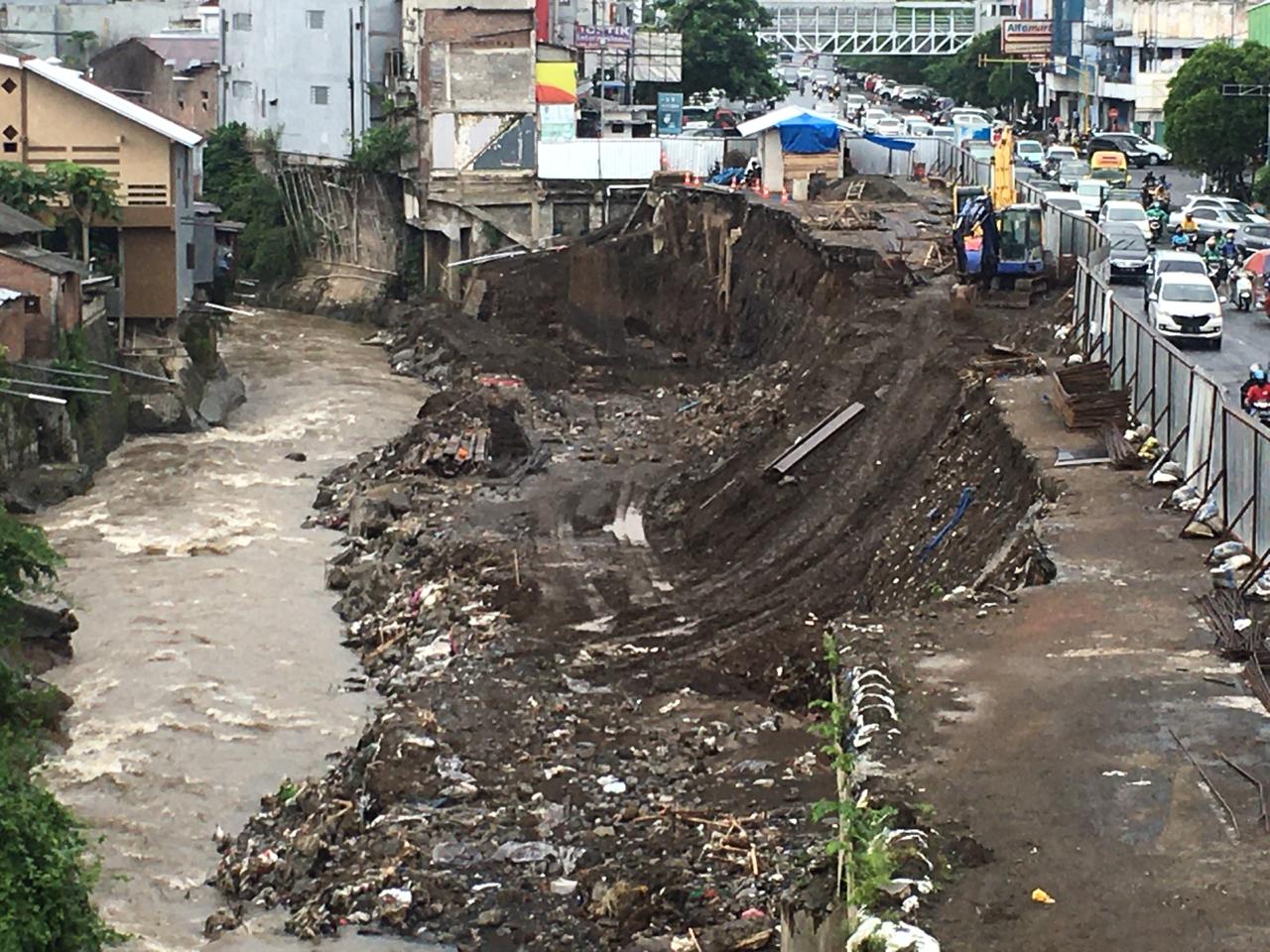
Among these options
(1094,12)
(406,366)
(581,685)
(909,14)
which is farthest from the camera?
(909,14)

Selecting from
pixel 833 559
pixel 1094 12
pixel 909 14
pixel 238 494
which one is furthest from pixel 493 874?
pixel 909 14

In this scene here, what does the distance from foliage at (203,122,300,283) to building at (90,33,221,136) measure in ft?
5.44

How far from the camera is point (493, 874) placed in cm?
2006

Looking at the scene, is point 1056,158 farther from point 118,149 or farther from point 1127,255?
point 118,149

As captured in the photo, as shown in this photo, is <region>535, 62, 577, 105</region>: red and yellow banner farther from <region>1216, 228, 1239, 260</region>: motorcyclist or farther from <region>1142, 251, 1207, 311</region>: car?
<region>1142, 251, 1207, 311</region>: car

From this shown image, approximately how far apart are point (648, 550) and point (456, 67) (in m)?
30.3

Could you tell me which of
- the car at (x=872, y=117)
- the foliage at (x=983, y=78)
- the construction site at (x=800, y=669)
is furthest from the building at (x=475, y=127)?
the foliage at (x=983, y=78)

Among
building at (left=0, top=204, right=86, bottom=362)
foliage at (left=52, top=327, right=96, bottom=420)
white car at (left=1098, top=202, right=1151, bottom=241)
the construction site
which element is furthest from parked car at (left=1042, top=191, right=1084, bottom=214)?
building at (left=0, top=204, right=86, bottom=362)

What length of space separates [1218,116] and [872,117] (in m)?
28.6

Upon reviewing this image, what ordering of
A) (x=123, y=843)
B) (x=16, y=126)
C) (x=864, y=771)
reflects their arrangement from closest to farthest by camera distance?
(x=864, y=771) < (x=123, y=843) < (x=16, y=126)

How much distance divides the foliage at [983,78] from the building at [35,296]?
73411mm

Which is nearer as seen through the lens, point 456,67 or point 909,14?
point 456,67

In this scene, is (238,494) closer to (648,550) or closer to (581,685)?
(648,550)

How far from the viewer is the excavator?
40.3 meters
